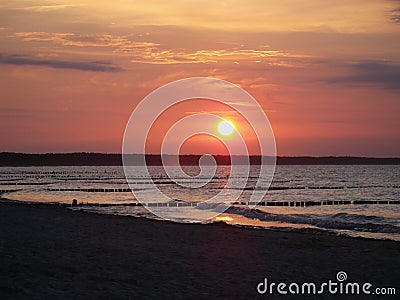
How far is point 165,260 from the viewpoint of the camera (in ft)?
53.9

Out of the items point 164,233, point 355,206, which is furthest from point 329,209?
point 164,233

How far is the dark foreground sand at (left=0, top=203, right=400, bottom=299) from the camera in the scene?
41.2 feet

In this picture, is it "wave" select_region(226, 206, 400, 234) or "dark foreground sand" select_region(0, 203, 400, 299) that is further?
"wave" select_region(226, 206, 400, 234)

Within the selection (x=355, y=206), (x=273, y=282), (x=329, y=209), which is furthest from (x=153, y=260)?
(x=355, y=206)

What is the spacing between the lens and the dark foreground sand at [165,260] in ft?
41.2

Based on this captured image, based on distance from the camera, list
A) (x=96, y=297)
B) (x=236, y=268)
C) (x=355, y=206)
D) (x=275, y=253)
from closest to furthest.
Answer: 1. (x=96, y=297)
2. (x=236, y=268)
3. (x=275, y=253)
4. (x=355, y=206)

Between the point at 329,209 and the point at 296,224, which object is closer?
the point at 296,224

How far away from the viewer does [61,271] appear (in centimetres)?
1370

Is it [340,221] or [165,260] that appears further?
[340,221]

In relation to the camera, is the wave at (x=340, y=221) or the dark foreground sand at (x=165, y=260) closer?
the dark foreground sand at (x=165, y=260)

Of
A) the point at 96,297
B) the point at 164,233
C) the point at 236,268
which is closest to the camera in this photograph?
the point at 96,297

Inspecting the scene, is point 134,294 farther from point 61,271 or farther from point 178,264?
point 178,264

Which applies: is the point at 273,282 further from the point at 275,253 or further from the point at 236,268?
the point at 275,253

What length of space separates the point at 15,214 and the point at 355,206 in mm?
38716
